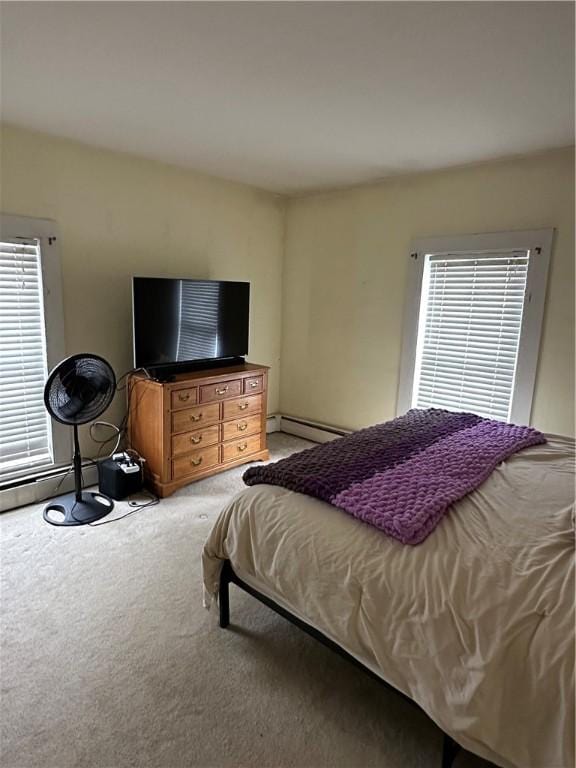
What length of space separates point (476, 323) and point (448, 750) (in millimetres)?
2705

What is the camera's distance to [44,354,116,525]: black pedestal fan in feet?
9.02

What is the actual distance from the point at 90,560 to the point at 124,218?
7.68ft

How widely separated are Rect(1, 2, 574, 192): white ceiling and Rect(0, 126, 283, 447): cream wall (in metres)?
0.21

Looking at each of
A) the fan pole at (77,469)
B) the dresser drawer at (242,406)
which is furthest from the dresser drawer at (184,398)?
the fan pole at (77,469)

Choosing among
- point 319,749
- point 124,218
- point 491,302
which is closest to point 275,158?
point 124,218

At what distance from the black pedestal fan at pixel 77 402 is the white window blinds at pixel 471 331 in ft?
7.96

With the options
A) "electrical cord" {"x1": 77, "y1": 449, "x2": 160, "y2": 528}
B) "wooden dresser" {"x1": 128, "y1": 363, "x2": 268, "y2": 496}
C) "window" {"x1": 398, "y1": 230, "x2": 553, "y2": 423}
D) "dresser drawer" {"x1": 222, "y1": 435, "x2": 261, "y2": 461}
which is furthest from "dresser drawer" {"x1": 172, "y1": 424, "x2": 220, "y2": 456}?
"window" {"x1": 398, "y1": 230, "x2": 553, "y2": 423}

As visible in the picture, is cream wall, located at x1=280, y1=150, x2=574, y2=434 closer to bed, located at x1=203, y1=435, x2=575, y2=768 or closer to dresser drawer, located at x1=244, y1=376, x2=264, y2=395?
dresser drawer, located at x1=244, y1=376, x2=264, y2=395

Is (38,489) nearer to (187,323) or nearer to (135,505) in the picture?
(135,505)

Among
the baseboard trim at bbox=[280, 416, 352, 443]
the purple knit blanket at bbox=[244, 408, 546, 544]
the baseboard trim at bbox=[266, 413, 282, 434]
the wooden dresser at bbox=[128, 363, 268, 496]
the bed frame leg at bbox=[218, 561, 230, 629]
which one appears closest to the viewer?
the purple knit blanket at bbox=[244, 408, 546, 544]

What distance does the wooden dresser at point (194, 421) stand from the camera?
3.21 metres

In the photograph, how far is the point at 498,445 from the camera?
7.55 feet

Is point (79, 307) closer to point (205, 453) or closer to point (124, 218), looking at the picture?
point (124, 218)

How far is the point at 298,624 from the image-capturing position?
1.71 metres
